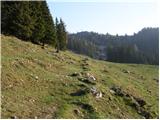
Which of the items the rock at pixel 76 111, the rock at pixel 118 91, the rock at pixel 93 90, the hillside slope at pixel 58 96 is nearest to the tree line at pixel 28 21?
the hillside slope at pixel 58 96

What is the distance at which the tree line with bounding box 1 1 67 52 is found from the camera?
5334 cm

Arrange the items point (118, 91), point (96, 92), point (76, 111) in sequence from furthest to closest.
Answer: point (118, 91), point (96, 92), point (76, 111)

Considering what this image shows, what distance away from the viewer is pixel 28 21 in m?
55.2

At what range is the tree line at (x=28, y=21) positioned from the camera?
5334 cm

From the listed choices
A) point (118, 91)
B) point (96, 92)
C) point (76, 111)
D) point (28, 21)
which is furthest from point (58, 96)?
point (28, 21)

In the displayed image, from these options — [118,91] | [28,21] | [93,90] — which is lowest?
[118,91]

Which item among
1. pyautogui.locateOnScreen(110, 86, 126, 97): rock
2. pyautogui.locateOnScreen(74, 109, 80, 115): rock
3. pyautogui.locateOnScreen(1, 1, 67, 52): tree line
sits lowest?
pyautogui.locateOnScreen(74, 109, 80, 115): rock

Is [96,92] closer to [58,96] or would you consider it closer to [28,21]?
[58,96]

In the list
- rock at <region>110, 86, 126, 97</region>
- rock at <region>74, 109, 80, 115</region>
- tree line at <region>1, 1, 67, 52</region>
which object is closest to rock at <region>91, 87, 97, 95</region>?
rock at <region>110, 86, 126, 97</region>

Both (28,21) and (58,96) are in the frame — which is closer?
(58,96)

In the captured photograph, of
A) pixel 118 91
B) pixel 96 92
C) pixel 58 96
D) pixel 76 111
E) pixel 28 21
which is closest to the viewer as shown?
pixel 76 111

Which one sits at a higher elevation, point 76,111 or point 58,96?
point 58,96

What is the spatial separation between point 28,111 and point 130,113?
9330mm

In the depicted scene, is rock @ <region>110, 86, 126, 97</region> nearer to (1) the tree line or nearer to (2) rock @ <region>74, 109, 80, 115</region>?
(2) rock @ <region>74, 109, 80, 115</region>
